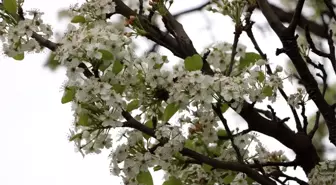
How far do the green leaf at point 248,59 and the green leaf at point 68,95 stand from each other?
283 mm

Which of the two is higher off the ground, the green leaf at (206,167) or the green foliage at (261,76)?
the green foliage at (261,76)

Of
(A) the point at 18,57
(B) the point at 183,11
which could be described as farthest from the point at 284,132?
(B) the point at 183,11

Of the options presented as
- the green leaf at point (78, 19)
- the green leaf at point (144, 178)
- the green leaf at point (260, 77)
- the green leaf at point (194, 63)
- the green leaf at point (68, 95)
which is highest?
the green leaf at point (78, 19)

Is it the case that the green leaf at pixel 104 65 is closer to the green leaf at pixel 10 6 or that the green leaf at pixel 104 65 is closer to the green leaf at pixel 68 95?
the green leaf at pixel 68 95

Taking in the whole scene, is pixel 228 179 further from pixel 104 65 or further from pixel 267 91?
pixel 104 65

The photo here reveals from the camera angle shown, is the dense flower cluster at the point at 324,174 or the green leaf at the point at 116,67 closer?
the green leaf at the point at 116,67

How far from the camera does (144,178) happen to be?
0.80 m

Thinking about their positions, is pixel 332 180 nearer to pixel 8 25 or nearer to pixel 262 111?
pixel 262 111

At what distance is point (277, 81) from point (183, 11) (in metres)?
1.10

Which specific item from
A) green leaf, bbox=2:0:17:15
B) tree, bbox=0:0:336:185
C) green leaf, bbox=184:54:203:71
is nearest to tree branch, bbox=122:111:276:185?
tree, bbox=0:0:336:185

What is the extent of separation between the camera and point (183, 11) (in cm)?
188

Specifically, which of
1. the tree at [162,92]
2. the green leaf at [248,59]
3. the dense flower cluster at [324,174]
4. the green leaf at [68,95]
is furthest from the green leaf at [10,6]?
the dense flower cluster at [324,174]

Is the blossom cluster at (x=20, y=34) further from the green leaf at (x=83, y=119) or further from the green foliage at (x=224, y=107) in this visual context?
the green foliage at (x=224, y=107)

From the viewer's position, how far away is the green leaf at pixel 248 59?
90 cm
